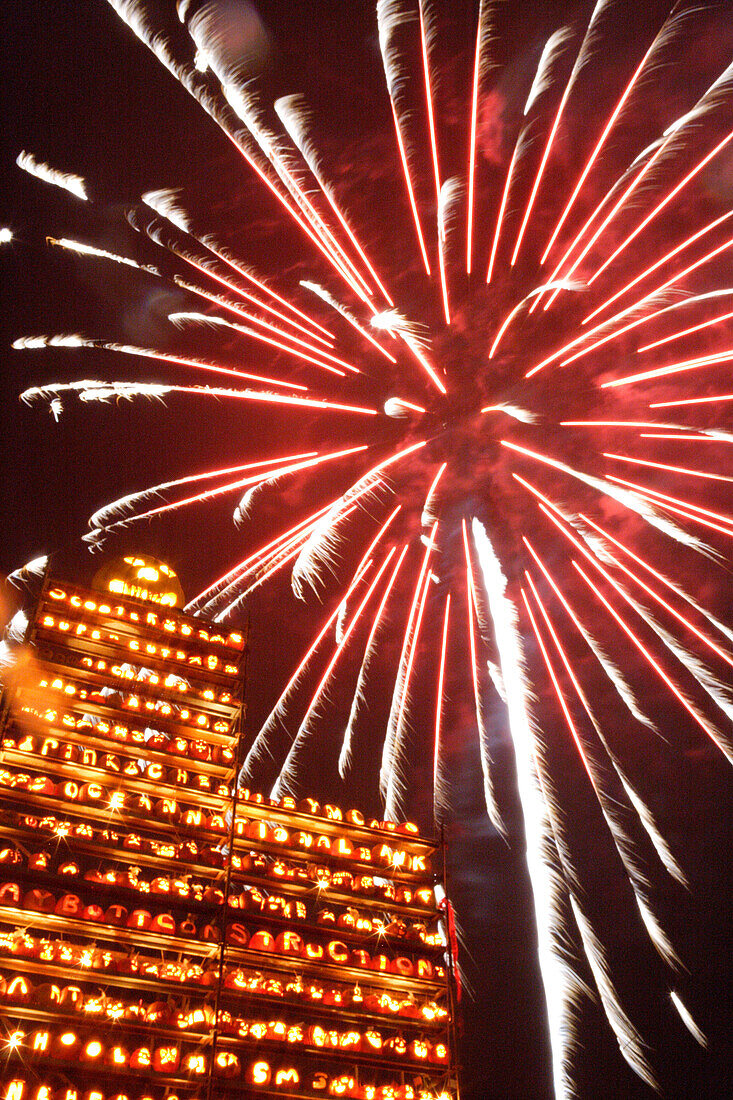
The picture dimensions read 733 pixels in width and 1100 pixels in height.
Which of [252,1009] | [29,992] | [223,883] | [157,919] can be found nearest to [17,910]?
[29,992]

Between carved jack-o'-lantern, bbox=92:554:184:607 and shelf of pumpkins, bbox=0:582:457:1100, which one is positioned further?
carved jack-o'-lantern, bbox=92:554:184:607

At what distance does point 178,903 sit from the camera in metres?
17.8

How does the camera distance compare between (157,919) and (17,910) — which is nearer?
(17,910)

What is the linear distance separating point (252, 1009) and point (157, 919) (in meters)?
3.30

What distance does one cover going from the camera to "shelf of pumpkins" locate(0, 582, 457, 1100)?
15984 mm

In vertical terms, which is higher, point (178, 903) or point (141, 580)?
point (141, 580)

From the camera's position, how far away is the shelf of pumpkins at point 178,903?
52.4 ft

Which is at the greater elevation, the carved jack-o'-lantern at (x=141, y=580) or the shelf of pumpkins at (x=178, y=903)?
the carved jack-o'-lantern at (x=141, y=580)

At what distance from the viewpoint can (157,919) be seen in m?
17.4

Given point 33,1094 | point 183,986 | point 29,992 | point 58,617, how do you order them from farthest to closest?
point 58,617, point 183,986, point 29,992, point 33,1094

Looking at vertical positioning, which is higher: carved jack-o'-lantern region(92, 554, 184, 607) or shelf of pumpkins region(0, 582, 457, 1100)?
carved jack-o'-lantern region(92, 554, 184, 607)

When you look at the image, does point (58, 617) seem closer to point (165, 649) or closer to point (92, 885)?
point (165, 649)

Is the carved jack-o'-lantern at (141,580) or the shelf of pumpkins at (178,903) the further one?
the carved jack-o'-lantern at (141,580)

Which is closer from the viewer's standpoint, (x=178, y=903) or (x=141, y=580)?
(x=178, y=903)
